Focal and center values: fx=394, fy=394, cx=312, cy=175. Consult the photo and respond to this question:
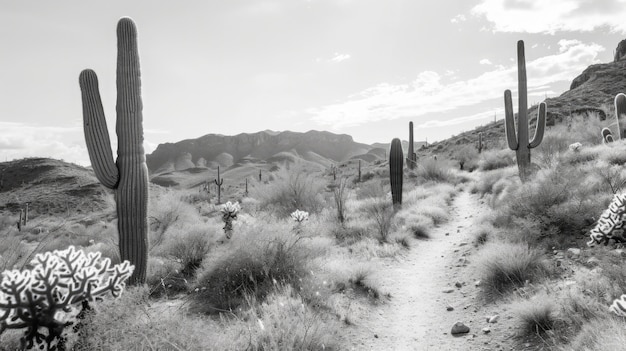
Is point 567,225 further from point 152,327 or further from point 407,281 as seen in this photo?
point 152,327

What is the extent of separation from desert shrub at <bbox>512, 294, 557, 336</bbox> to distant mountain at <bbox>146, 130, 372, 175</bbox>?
399 feet

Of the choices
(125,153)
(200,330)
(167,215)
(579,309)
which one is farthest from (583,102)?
(200,330)

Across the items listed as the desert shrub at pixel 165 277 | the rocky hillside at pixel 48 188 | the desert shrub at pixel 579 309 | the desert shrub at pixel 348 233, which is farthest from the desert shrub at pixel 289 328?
the rocky hillside at pixel 48 188

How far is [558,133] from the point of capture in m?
22.7

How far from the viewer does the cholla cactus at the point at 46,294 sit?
8.82ft

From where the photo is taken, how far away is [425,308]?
6.55m

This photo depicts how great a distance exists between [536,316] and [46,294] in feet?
17.3

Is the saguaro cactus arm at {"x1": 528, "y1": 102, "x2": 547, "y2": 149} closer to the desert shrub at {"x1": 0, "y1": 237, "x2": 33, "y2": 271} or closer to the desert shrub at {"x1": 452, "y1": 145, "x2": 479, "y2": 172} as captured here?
the desert shrub at {"x1": 452, "y1": 145, "x2": 479, "y2": 172}

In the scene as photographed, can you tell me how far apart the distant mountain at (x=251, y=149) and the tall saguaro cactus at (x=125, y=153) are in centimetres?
11879

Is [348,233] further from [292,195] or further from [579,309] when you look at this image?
[579,309]

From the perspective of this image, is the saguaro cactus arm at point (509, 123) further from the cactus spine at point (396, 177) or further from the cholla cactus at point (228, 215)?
the cholla cactus at point (228, 215)

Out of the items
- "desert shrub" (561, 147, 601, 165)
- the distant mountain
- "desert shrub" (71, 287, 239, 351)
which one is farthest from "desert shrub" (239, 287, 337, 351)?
the distant mountain

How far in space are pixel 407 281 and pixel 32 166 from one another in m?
57.7

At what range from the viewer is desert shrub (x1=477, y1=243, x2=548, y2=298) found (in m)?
6.33
